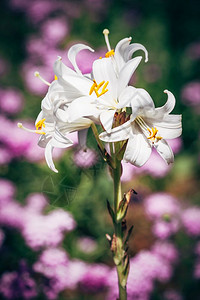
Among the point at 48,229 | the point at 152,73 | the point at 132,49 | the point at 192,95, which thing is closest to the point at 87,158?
the point at 48,229

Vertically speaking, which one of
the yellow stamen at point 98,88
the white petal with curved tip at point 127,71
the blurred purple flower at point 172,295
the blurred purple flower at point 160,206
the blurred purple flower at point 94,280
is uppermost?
the white petal with curved tip at point 127,71

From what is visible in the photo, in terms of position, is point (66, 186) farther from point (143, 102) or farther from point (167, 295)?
point (167, 295)

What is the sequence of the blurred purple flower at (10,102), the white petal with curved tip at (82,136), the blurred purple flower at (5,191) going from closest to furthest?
the white petal with curved tip at (82,136) < the blurred purple flower at (5,191) < the blurred purple flower at (10,102)

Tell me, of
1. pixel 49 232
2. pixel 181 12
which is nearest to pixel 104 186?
pixel 49 232

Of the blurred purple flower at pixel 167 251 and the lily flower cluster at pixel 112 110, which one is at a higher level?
the lily flower cluster at pixel 112 110

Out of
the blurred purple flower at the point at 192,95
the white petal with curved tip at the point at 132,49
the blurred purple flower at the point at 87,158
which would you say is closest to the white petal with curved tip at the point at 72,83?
the white petal with curved tip at the point at 132,49

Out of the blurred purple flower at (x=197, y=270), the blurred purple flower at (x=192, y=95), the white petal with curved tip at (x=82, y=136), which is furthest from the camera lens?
the blurred purple flower at (x=192, y=95)

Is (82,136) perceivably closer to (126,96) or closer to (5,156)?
(126,96)

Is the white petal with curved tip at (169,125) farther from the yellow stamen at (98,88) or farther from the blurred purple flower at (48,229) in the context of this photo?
the blurred purple flower at (48,229)
